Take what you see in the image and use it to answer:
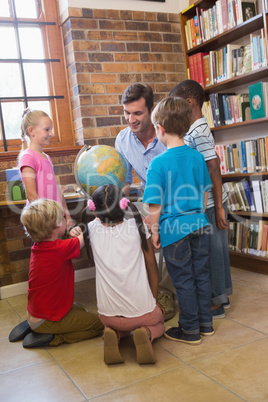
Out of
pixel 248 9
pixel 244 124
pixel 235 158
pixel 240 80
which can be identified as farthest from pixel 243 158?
pixel 248 9

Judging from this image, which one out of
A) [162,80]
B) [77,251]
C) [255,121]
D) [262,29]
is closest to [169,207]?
[77,251]

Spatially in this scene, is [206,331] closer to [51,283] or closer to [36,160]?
[51,283]

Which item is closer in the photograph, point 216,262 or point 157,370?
point 157,370

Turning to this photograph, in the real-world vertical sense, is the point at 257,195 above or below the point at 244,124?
below

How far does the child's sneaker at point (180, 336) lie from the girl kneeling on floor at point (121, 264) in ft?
0.54

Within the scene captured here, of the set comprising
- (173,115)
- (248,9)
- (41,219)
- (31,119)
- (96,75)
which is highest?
(248,9)

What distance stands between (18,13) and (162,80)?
5.20ft

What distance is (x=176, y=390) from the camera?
1.85 metres

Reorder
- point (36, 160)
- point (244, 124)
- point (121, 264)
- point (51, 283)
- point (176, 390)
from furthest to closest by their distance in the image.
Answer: point (244, 124)
point (36, 160)
point (51, 283)
point (121, 264)
point (176, 390)

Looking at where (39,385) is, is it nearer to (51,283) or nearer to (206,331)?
(51,283)

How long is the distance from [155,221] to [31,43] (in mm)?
2740

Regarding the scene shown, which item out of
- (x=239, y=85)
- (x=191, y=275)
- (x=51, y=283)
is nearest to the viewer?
(x=191, y=275)

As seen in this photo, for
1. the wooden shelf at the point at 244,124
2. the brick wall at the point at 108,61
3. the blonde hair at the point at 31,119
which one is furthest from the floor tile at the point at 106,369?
the brick wall at the point at 108,61

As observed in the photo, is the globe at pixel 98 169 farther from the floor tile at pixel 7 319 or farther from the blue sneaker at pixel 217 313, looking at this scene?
the floor tile at pixel 7 319
